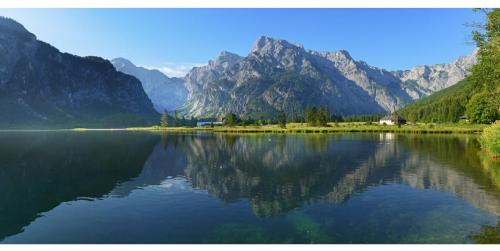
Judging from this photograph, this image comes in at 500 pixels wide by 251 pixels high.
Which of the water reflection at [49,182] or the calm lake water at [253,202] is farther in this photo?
the water reflection at [49,182]

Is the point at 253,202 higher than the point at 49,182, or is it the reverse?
the point at 49,182

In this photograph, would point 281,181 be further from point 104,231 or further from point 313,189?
point 104,231

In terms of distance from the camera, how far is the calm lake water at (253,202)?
90.6 ft

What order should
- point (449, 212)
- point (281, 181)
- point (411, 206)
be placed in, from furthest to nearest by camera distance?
point (281, 181) → point (411, 206) → point (449, 212)

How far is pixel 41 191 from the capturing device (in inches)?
1737

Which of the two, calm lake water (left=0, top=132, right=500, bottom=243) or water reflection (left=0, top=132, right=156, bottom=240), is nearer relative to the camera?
calm lake water (left=0, top=132, right=500, bottom=243)

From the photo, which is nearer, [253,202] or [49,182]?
[253,202]

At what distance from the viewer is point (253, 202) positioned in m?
38.2

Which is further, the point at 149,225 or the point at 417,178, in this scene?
the point at 417,178

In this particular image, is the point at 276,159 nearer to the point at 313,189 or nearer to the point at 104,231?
the point at 313,189

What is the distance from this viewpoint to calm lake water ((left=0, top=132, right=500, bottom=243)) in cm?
2761
